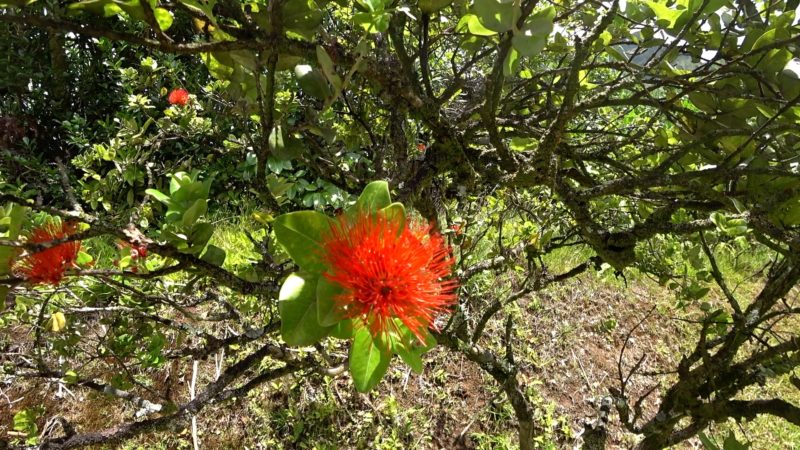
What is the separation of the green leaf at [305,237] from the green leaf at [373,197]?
4cm

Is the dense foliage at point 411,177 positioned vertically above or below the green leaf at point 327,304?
above

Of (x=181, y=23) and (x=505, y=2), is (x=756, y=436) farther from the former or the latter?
(x=181, y=23)

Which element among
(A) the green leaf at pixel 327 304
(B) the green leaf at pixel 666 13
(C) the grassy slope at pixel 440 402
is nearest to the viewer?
(A) the green leaf at pixel 327 304

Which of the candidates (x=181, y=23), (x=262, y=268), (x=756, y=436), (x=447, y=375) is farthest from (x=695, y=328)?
(x=181, y=23)

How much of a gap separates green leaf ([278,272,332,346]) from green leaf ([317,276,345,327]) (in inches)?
0.9

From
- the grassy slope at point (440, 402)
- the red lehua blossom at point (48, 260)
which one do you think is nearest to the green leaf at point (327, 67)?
the red lehua blossom at point (48, 260)

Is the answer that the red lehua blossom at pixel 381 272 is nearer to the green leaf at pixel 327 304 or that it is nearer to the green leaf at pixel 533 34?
the green leaf at pixel 327 304

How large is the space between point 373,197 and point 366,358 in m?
0.17

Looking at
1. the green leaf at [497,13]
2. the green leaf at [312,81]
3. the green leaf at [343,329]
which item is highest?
the green leaf at [312,81]

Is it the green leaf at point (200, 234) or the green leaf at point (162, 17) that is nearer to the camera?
the green leaf at point (162, 17)

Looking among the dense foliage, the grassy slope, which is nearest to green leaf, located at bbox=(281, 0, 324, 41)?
the dense foliage

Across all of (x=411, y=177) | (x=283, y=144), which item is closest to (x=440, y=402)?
(x=411, y=177)

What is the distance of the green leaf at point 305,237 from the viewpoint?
486 mm

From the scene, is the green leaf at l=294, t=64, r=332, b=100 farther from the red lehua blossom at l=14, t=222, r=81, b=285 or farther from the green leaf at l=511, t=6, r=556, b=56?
the red lehua blossom at l=14, t=222, r=81, b=285
